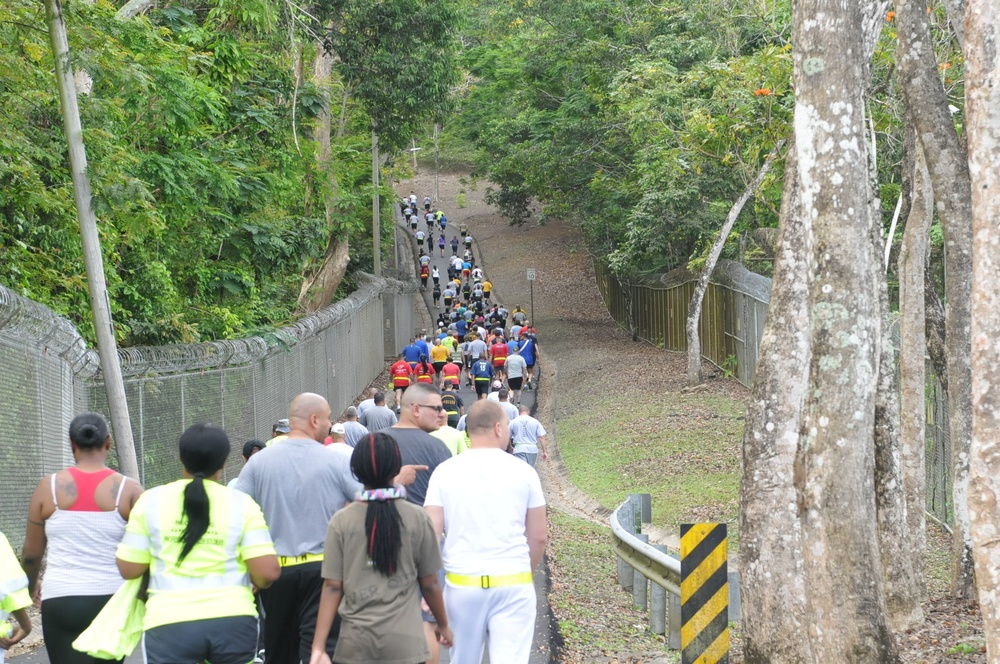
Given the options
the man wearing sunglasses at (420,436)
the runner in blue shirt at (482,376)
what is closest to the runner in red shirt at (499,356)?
the runner in blue shirt at (482,376)

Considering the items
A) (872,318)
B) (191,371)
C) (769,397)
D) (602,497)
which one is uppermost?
(872,318)

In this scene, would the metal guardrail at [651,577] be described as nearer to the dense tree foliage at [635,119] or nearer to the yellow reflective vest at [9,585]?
the yellow reflective vest at [9,585]

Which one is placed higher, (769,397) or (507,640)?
(769,397)

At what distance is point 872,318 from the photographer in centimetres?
748

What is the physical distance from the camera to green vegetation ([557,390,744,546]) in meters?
18.3

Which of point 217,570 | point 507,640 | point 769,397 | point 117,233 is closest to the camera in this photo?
point 217,570

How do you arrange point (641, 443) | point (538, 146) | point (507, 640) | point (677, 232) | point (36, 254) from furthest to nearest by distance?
point (538, 146), point (677, 232), point (641, 443), point (36, 254), point (507, 640)

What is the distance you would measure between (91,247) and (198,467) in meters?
7.09

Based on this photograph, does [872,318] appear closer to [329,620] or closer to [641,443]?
[329,620]

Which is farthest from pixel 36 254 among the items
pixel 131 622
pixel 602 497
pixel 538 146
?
pixel 538 146

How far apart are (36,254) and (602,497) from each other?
948 cm

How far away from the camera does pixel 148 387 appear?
48.1 feet

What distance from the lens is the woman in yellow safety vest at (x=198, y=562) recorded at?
535cm

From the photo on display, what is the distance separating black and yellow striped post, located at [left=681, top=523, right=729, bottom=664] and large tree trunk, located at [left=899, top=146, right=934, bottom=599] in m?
4.09
